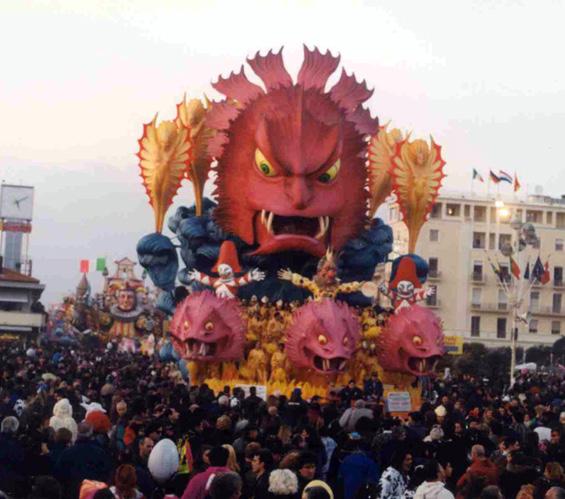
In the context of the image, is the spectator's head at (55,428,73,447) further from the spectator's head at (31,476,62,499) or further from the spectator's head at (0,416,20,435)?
the spectator's head at (31,476,62,499)

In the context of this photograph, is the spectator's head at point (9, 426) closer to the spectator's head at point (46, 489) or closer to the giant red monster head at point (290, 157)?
the spectator's head at point (46, 489)

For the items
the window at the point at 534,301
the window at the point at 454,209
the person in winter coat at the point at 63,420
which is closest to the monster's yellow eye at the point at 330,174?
the person in winter coat at the point at 63,420

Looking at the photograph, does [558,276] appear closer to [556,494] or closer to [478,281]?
[478,281]

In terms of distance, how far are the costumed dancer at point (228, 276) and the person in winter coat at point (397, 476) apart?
2333 centimetres

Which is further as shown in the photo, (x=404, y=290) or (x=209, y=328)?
(x=404, y=290)

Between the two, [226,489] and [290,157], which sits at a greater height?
[290,157]

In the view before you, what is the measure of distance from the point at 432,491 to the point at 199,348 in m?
24.2

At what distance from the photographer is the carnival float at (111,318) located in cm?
9277

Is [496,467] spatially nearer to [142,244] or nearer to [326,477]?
[326,477]

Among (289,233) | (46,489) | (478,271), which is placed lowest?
(46,489)

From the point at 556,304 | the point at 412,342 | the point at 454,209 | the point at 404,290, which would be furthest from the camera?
the point at 454,209

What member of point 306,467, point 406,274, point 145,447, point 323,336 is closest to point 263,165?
point 406,274

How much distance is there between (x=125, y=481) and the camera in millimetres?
9016

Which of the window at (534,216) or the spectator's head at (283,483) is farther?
the window at (534,216)
